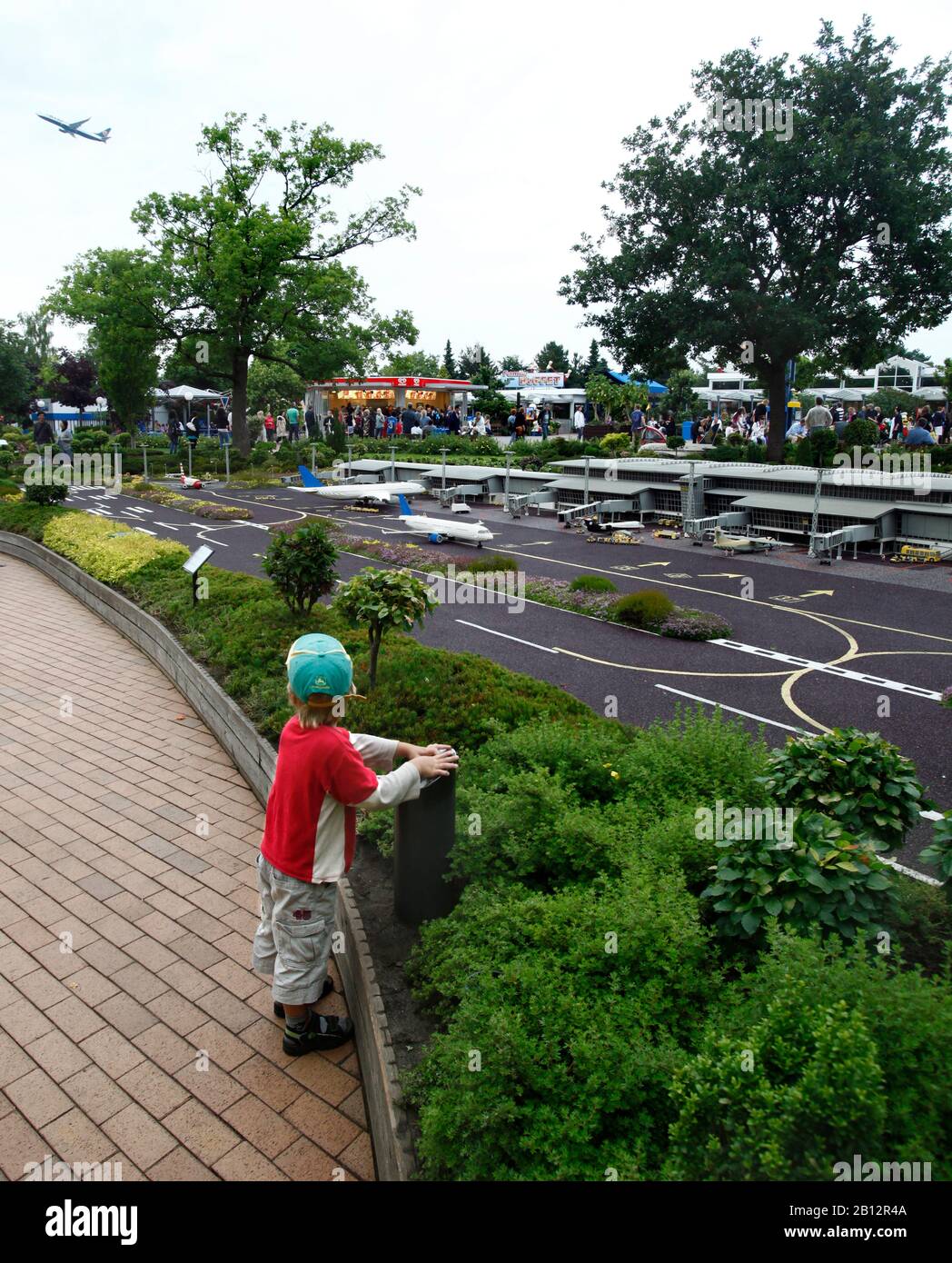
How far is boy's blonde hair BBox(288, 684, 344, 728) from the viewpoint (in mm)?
4250

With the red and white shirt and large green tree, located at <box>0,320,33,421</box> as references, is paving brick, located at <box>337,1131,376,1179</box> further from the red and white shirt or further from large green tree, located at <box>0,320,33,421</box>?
large green tree, located at <box>0,320,33,421</box>

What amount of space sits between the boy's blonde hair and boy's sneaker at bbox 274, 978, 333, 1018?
4.94ft

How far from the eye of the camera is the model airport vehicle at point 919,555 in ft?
63.9

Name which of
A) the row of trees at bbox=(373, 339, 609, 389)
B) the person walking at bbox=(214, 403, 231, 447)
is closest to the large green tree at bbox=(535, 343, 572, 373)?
the row of trees at bbox=(373, 339, 609, 389)

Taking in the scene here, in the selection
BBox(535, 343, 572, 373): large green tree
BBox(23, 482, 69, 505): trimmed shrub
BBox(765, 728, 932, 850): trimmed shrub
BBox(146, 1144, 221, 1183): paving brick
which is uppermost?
BBox(535, 343, 572, 373): large green tree

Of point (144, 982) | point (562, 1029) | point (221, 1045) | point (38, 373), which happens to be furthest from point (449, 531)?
point (38, 373)

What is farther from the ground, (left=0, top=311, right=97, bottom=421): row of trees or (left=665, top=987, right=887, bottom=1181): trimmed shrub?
(left=0, top=311, right=97, bottom=421): row of trees

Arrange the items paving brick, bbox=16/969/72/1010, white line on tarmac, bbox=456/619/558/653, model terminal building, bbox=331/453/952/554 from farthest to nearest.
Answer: model terminal building, bbox=331/453/952/554, white line on tarmac, bbox=456/619/558/653, paving brick, bbox=16/969/72/1010

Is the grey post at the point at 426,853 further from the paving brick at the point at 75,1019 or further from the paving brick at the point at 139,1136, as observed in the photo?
the paving brick at the point at 75,1019

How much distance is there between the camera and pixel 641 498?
86.0 ft

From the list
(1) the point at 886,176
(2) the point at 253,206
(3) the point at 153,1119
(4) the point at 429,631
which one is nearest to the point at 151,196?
(2) the point at 253,206

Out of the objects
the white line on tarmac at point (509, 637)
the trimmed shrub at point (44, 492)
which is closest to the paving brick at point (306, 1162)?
the white line on tarmac at point (509, 637)

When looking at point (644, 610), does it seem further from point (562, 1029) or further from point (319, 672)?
point (562, 1029)

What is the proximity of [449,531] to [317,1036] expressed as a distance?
59.2 feet
